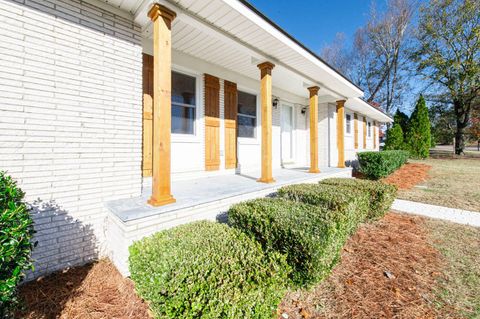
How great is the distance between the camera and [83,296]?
2412 mm

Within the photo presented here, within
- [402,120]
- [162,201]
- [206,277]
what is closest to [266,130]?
[162,201]

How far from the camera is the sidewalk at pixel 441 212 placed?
4.79 m

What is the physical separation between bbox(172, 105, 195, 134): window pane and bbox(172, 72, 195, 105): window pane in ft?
0.55

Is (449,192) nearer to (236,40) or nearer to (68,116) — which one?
(236,40)

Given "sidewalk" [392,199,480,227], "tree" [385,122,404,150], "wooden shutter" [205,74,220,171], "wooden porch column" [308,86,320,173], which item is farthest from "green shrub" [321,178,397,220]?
"tree" [385,122,404,150]

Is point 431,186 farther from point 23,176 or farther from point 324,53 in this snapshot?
point 324,53

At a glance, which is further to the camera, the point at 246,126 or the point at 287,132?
the point at 287,132

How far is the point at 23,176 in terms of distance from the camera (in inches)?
104

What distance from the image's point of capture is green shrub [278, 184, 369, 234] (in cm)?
306

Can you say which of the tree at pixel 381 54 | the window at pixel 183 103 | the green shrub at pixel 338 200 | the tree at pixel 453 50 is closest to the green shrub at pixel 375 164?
the green shrub at pixel 338 200

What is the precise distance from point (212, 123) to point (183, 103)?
88 cm

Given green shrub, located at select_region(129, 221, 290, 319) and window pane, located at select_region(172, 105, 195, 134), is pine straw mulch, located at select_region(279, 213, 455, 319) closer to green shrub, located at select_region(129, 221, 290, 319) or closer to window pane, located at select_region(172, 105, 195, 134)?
green shrub, located at select_region(129, 221, 290, 319)

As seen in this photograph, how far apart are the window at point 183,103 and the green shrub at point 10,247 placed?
3560 mm

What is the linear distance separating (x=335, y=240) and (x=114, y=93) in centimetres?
361
